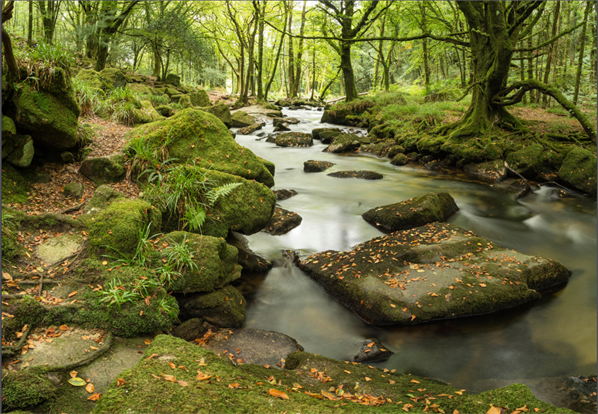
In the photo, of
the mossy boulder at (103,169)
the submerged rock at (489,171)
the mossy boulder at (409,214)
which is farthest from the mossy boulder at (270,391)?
the submerged rock at (489,171)

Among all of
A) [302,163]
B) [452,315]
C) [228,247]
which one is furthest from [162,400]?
[302,163]

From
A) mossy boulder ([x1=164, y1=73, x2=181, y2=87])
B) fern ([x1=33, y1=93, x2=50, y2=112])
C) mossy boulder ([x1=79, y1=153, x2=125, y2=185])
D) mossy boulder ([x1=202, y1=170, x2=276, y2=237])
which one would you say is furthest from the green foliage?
mossy boulder ([x1=164, y1=73, x2=181, y2=87])

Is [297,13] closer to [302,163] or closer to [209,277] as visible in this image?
[302,163]

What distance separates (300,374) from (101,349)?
1.72 m

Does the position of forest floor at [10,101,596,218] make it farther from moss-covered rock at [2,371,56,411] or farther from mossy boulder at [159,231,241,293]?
moss-covered rock at [2,371,56,411]

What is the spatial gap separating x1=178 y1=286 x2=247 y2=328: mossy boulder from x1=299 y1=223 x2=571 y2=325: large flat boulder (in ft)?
5.61

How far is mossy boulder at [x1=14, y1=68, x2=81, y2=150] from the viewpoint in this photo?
4.81 meters

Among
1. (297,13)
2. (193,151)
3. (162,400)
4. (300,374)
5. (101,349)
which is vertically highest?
(297,13)

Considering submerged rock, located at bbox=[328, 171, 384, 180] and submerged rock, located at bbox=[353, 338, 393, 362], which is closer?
submerged rock, located at bbox=[353, 338, 393, 362]

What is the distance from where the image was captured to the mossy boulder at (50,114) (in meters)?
4.81

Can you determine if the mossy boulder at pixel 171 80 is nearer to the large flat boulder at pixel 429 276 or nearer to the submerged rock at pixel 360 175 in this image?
the submerged rock at pixel 360 175

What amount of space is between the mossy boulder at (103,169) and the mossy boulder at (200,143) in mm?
647

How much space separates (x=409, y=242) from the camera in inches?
238

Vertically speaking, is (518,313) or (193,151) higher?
(193,151)
